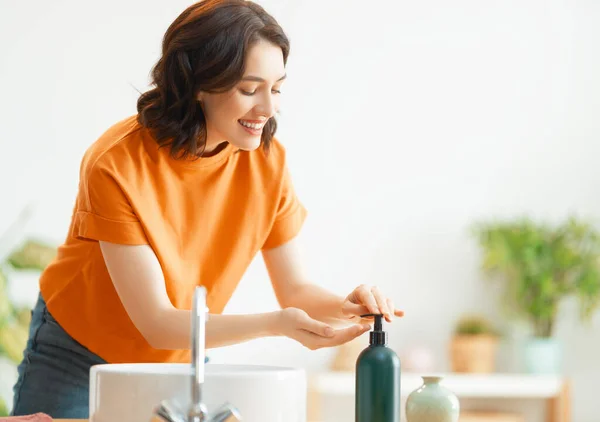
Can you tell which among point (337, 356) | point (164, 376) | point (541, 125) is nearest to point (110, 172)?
point (164, 376)

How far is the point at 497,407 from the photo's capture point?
147 inches

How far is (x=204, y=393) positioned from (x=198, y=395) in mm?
32

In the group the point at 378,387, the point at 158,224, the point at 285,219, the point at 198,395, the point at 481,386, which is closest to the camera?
the point at 198,395

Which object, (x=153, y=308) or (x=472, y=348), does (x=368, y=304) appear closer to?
(x=153, y=308)

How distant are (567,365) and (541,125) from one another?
40.5 inches

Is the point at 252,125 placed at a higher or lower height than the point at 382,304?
higher

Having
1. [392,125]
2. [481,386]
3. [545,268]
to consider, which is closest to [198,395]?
[481,386]

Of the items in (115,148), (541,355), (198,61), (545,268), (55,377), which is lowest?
(541,355)

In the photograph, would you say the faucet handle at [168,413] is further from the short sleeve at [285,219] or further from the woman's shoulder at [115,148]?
the short sleeve at [285,219]

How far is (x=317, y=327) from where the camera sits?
1.24 metres

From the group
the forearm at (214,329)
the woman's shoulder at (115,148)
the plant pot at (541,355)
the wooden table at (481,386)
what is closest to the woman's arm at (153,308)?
the forearm at (214,329)

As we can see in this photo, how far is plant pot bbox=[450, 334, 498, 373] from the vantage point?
3.48m

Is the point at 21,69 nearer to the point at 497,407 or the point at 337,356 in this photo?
the point at 337,356

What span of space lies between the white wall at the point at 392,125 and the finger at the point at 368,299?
2.26 metres
